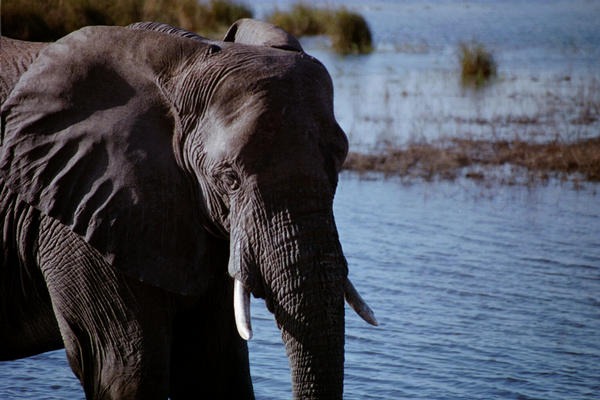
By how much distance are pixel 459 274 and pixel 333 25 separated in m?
18.3

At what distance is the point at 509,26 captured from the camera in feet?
114

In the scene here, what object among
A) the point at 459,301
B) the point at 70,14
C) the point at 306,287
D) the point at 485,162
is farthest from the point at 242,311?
the point at 70,14

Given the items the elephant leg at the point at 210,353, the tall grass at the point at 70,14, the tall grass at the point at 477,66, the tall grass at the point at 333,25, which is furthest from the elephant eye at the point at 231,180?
the tall grass at the point at 333,25

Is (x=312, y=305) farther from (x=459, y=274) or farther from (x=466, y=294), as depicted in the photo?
(x=459, y=274)

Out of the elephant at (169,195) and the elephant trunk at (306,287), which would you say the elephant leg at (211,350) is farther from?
the elephant trunk at (306,287)

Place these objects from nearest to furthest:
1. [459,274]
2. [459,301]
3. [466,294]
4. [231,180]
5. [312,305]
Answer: [312,305]
[231,180]
[459,301]
[466,294]
[459,274]

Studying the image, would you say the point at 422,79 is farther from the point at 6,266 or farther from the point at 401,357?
the point at 6,266

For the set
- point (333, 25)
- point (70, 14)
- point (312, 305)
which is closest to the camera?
point (312, 305)

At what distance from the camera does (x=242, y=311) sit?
347cm

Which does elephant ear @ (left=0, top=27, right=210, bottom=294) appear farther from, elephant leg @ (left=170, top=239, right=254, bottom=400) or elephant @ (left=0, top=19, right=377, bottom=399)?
elephant leg @ (left=170, top=239, right=254, bottom=400)

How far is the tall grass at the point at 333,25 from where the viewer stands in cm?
2539

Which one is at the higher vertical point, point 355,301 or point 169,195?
point 169,195

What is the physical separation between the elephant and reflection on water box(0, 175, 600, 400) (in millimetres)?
2105

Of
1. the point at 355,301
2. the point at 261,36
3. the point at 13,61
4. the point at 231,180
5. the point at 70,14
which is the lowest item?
the point at 70,14
